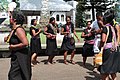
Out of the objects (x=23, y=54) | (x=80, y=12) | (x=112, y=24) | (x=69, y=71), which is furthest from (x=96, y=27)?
(x=80, y=12)

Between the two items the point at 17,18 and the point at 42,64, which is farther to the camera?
the point at 42,64

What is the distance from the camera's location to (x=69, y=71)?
30.4ft

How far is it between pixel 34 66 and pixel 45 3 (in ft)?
37.8

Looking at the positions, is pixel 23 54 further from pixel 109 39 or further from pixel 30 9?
pixel 30 9

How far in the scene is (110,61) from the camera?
20.7 feet

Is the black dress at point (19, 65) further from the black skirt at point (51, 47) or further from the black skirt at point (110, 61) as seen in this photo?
the black skirt at point (51, 47)

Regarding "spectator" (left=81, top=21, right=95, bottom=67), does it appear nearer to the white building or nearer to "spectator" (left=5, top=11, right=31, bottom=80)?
"spectator" (left=5, top=11, right=31, bottom=80)

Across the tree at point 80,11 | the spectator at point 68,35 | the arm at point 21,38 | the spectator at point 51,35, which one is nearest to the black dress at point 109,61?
the arm at point 21,38

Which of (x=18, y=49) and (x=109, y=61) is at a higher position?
(x=18, y=49)

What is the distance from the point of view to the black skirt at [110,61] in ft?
20.6

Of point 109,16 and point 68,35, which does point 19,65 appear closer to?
point 109,16

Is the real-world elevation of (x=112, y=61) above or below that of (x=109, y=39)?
below

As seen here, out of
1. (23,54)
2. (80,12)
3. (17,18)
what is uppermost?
(17,18)

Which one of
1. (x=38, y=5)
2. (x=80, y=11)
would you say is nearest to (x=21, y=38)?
(x=38, y=5)
